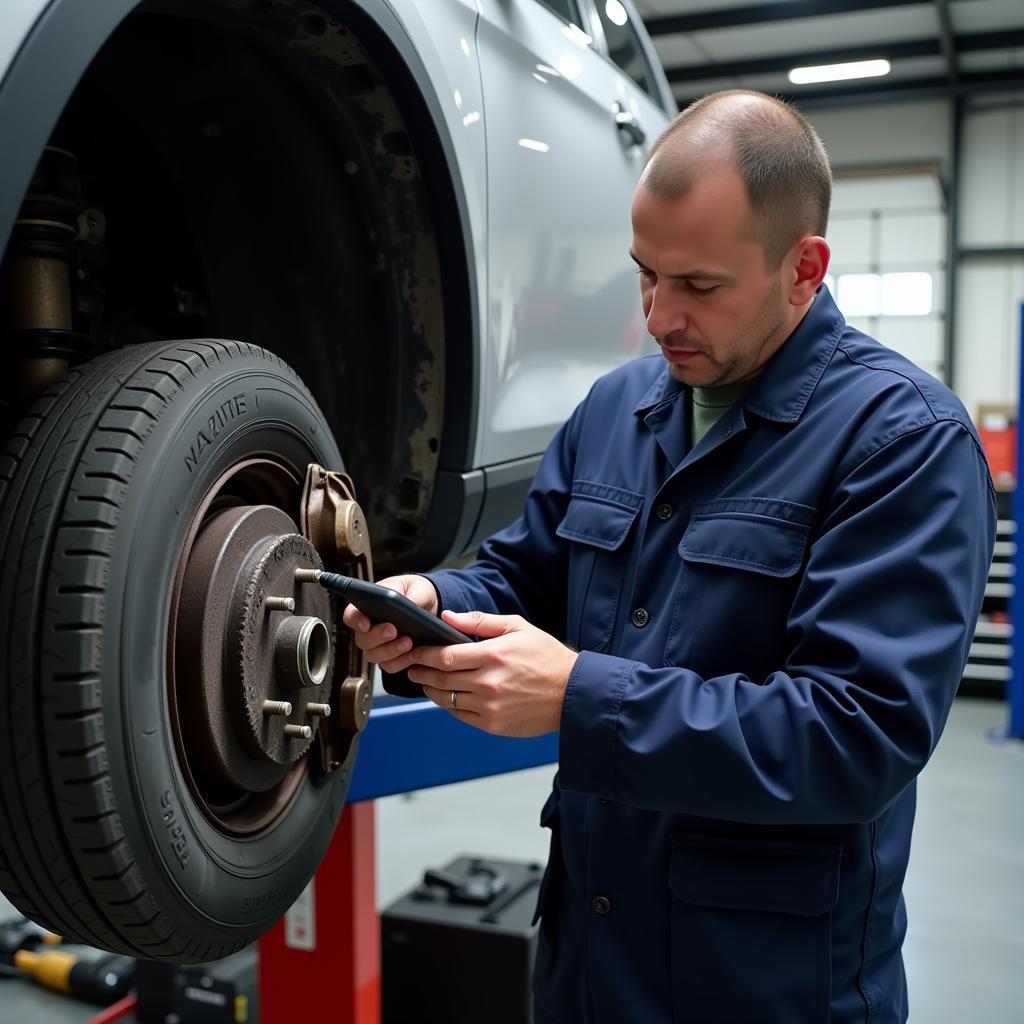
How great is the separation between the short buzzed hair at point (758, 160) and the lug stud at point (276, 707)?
57 cm

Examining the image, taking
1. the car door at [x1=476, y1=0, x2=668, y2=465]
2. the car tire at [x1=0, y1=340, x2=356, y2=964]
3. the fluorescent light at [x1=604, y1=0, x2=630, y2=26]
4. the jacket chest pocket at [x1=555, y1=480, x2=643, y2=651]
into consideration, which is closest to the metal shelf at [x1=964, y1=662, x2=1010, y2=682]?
the fluorescent light at [x1=604, y1=0, x2=630, y2=26]

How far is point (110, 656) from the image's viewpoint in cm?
83

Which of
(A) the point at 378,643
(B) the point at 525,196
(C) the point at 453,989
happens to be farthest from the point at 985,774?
(A) the point at 378,643

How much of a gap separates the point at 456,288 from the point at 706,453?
42cm

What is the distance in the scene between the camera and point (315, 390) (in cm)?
143

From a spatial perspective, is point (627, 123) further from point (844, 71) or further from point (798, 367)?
point (844, 71)

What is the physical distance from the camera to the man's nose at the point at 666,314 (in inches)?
41.0

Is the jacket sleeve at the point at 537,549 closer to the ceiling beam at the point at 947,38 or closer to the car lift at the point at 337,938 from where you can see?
the car lift at the point at 337,938

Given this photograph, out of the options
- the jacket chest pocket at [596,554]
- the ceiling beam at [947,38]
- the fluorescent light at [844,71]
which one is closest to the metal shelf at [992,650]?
the ceiling beam at [947,38]

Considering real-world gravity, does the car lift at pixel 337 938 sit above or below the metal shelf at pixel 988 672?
above

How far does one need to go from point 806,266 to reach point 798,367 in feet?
0.31

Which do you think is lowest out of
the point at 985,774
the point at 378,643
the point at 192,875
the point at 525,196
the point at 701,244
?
the point at 985,774

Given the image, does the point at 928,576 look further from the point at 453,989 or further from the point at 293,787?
the point at 453,989

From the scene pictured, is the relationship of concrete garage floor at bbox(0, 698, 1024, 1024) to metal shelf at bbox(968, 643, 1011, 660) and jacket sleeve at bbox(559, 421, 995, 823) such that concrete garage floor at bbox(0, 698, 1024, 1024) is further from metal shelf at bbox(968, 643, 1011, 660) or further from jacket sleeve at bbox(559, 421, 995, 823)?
jacket sleeve at bbox(559, 421, 995, 823)
